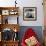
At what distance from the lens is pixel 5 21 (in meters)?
5.74

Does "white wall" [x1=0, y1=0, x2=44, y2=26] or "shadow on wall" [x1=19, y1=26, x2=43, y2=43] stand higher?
"white wall" [x1=0, y1=0, x2=44, y2=26]

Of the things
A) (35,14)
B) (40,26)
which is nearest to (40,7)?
(35,14)

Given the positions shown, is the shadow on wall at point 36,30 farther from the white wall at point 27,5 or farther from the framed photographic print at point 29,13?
the framed photographic print at point 29,13

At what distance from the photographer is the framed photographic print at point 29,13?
579 centimetres

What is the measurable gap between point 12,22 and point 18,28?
32 centimetres

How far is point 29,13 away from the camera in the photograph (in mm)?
5820

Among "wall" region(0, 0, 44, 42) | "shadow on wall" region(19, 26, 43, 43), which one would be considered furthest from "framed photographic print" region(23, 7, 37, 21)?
"shadow on wall" region(19, 26, 43, 43)

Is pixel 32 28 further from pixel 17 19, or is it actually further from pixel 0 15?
pixel 0 15

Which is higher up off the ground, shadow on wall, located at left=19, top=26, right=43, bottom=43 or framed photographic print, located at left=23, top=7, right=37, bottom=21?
framed photographic print, located at left=23, top=7, right=37, bottom=21

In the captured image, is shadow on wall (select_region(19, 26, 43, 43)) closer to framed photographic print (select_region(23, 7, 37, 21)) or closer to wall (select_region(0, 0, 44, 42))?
wall (select_region(0, 0, 44, 42))

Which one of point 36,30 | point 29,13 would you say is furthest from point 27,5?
point 36,30

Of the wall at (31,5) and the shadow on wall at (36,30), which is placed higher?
the wall at (31,5)

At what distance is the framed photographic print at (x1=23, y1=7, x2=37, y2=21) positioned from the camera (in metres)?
5.79

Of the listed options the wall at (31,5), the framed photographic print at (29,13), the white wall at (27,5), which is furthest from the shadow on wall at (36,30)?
the framed photographic print at (29,13)
